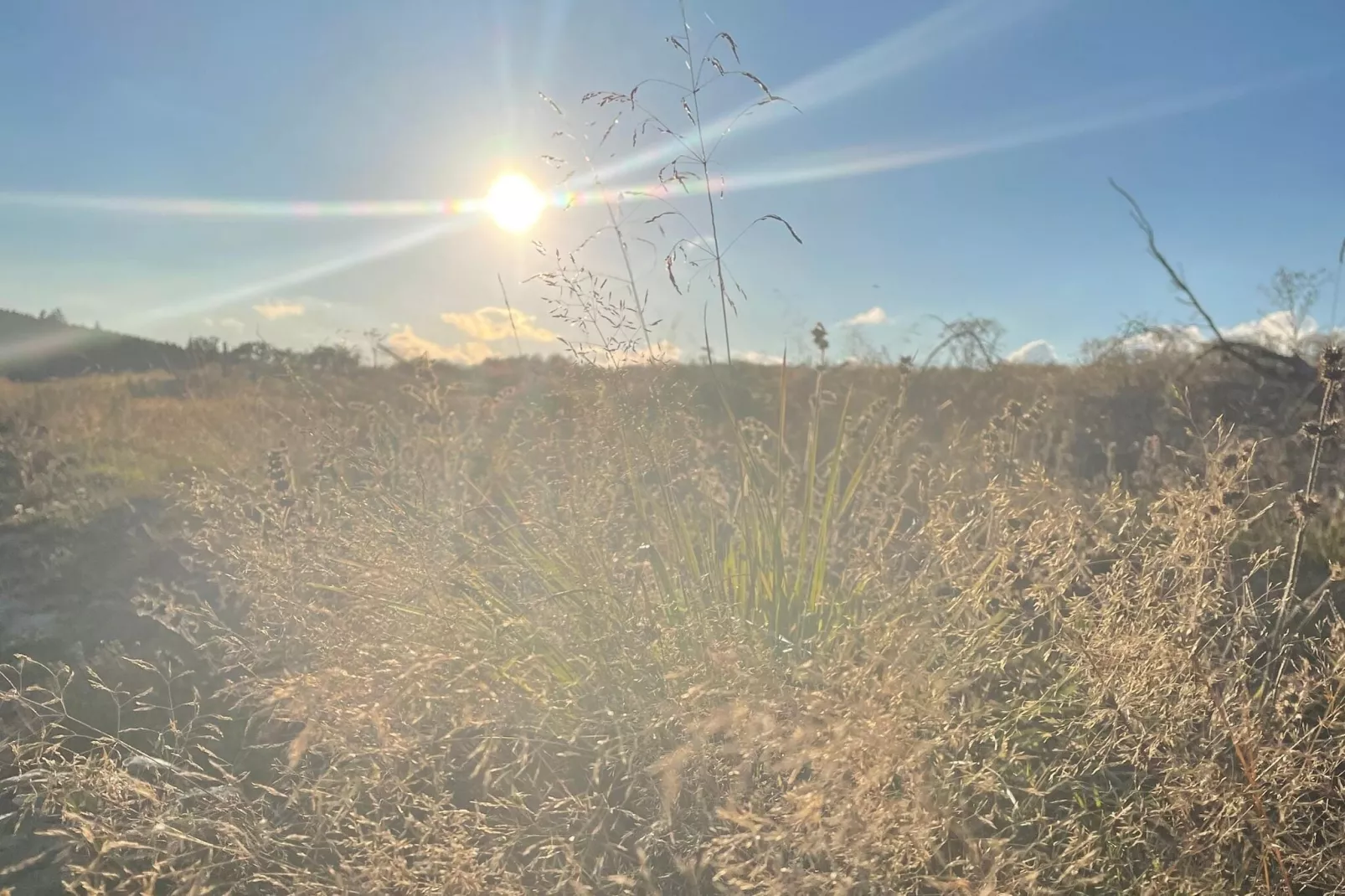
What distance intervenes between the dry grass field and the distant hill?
6288 mm

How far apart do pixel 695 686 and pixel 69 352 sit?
10.4 meters

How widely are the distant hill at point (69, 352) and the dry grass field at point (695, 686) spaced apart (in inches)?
248

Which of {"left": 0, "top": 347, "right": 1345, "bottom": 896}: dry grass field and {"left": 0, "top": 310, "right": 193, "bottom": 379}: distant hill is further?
{"left": 0, "top": 310, "right": 193, "bottom": 379}: distant hill

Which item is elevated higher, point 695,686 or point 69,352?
point 69,352

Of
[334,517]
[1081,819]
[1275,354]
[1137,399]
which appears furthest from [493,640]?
[1137,399]

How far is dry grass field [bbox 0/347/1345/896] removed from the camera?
1.54 metres

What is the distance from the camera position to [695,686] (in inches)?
67.0

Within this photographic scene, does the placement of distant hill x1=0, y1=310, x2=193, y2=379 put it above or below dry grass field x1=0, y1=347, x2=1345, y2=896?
above

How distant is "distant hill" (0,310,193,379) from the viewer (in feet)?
29.0

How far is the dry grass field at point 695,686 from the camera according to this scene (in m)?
1.54

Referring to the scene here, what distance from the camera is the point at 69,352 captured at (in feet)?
31.5

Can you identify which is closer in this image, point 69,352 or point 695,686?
point 695,686

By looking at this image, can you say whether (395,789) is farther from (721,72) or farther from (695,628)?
(721,72)

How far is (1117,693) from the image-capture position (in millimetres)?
1657
